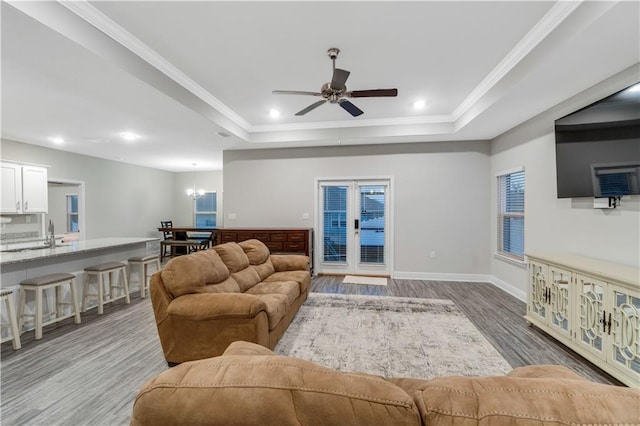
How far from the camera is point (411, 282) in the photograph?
516 cm

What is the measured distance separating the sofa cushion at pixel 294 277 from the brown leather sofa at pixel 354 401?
2.81 meters

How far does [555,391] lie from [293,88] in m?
3.69

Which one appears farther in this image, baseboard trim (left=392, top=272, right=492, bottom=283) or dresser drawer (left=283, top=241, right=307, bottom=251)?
dresser drawer (left=283, top=241, right=307, bottom=251)

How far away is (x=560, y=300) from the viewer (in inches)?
108

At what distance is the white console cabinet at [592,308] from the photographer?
207 centimetres

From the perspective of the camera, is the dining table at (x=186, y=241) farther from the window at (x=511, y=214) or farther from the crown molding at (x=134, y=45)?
the window at (x=511, y=214)

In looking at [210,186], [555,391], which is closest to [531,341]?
[555,391]

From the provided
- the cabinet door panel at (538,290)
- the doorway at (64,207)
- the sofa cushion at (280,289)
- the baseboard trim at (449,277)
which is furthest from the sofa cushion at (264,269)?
the doorway at (64,207)

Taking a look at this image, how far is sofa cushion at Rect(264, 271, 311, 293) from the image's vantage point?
358 cm

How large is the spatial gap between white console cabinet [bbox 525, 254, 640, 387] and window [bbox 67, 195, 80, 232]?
919 centimetres

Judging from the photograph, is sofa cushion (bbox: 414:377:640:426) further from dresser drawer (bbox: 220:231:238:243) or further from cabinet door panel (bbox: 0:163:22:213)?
cabinet door panel (bbox: 0:163:22:213)

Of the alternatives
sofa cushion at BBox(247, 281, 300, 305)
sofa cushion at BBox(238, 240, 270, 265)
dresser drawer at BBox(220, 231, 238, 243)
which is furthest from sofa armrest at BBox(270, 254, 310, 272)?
dresser drawer at BBox(220, 231, 238, 243)

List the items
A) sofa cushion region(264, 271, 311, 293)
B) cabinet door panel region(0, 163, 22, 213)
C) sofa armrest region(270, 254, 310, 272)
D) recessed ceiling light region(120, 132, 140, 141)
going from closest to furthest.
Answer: sofa cushion region(264, 271, 311, 293), sofa armrest region(270, 254, 310, 272), cabinet door panel region(0, 163, 22, 213), recessed ceiling light region(120, 132, 140, 141)

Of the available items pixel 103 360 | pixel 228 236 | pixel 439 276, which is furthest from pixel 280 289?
pixel 439 276
